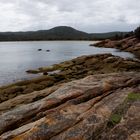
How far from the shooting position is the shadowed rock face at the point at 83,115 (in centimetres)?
1244

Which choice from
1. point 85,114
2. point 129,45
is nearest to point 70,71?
point 85,114

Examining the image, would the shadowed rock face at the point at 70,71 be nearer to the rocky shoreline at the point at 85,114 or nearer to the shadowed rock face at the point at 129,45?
the rocky shoreline at the point at 85,114

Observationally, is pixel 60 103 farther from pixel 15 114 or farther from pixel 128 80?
pixel 128 80

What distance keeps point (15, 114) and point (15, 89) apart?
18.5 metres

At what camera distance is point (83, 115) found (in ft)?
44.8

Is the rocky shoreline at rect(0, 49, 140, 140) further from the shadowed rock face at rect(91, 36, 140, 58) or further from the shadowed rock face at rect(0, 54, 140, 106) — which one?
the shadowed rock face at rect(91, 36, 140, 58)

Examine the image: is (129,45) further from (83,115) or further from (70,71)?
(83,115)

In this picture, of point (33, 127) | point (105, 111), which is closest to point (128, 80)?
point (105, 111)

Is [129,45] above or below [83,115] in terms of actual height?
below

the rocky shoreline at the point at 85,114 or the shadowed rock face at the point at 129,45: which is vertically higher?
the rocky shoreline at the point at 85,114

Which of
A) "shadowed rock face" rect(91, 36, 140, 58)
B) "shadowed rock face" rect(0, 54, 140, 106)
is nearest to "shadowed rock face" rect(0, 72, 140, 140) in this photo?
"shadowed rock face" rect(0, 54, 140, 106)

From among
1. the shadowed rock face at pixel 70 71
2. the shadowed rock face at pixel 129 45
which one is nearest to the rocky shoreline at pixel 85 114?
the shadowed rock face at pixel 70 71

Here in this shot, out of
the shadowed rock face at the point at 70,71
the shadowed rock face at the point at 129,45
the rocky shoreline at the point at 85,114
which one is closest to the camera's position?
the rocky shoreline at the point at 85,114

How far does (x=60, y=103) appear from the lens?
1580 cm
